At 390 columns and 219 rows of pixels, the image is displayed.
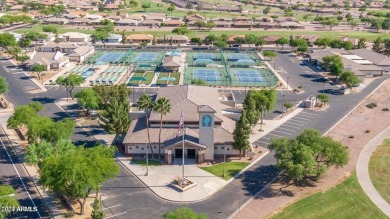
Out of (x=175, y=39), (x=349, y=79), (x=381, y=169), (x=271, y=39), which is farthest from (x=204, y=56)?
(x=381, y=169)

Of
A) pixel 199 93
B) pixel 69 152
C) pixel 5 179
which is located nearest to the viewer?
pixel 69 152

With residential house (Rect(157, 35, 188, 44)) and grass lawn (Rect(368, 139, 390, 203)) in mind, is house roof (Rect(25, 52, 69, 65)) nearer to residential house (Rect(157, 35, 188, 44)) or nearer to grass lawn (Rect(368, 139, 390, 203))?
residential house (Rect(157, 35, 188, 44))

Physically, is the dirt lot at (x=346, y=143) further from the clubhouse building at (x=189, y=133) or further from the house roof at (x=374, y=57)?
the house roof at (x=374, y=57)

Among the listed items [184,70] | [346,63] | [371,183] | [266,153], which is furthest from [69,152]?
[346,63]

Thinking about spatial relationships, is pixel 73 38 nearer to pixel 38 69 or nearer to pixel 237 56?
pixel 38 69

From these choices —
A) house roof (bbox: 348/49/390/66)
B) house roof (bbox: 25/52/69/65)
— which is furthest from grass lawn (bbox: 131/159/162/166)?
house roof (bbox: 348/49/390/66)

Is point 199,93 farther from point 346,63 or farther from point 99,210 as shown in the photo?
→ point 346,63

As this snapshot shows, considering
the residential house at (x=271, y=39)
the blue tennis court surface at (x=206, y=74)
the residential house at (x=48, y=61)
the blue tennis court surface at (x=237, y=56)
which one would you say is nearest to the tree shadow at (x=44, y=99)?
the residential house at (x=48, y=61)
